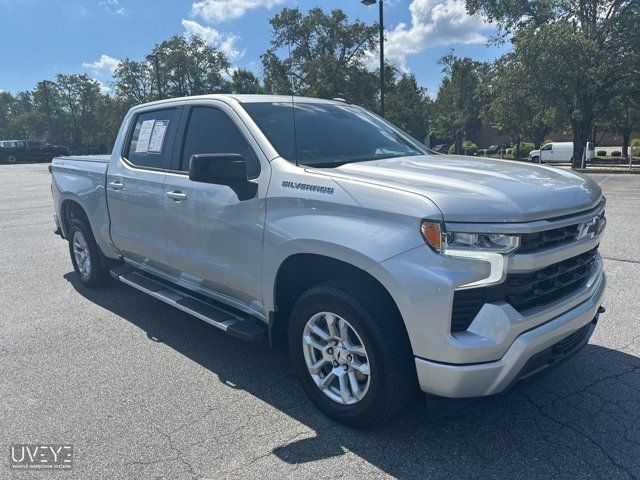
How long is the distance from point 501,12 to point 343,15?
676 inches

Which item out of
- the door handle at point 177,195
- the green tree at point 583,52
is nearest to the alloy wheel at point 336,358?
the door handle at point 177,195

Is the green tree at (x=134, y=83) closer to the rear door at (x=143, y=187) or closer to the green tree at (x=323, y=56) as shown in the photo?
Result: the green tree at (x=323, y=56)

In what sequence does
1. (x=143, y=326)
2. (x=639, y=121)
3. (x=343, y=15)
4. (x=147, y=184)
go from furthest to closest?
(x=343, y=15)
(x=639, y=121)
(x=143, y=326)
(x=147, y=184)

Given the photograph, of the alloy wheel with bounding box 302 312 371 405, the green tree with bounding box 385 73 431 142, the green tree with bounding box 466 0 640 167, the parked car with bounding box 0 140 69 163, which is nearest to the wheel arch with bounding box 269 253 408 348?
the alloy wheel with bounding box 302 312 371 405

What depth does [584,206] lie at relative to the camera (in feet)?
9.17

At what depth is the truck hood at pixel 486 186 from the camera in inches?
95.0

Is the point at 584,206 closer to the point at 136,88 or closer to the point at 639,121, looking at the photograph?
the point at 639,121

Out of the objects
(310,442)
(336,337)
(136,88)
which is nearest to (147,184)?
(336,337)

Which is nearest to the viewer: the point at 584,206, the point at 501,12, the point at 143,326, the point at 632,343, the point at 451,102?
the point at 584,206

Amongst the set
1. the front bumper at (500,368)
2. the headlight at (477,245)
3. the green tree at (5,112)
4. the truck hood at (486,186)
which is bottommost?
the front bumper at (500,368)

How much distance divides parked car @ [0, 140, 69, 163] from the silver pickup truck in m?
47.5

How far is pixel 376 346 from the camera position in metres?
2.62

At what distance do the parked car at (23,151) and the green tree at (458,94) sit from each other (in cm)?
4191

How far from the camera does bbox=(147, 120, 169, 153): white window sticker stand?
434 centimetres
